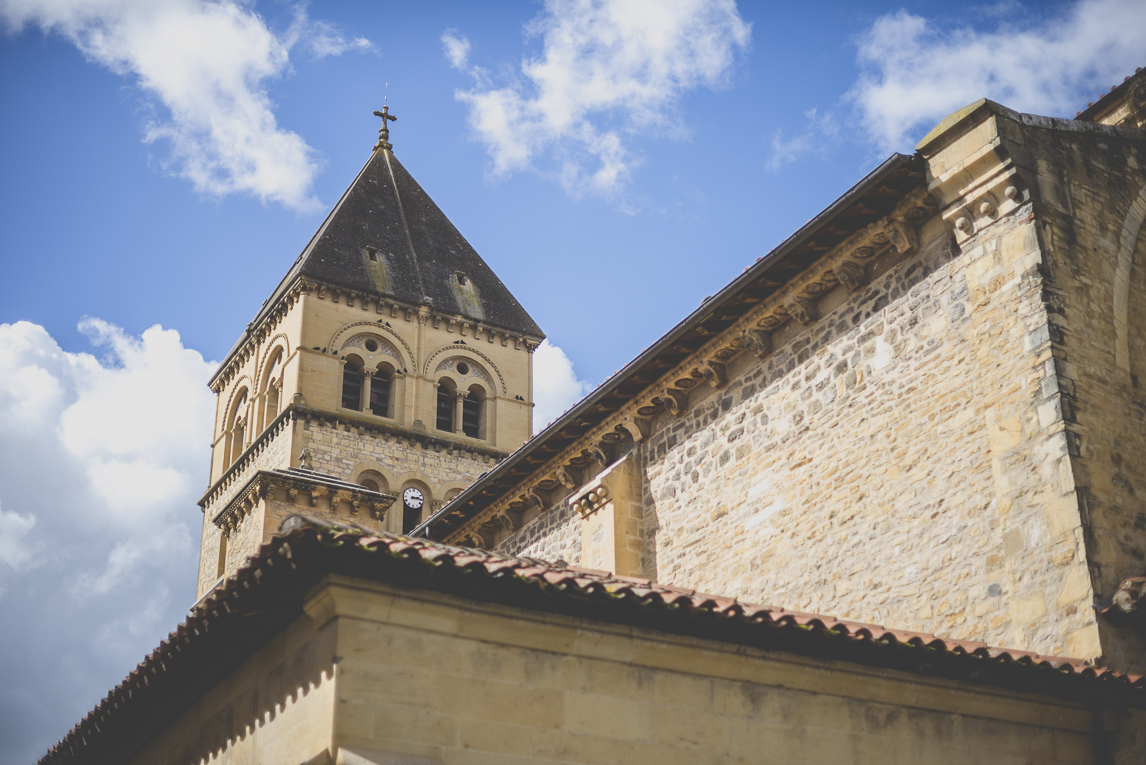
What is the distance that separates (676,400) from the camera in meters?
13.5

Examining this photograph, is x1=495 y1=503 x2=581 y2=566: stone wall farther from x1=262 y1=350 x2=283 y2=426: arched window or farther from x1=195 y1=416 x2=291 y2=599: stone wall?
x1=262 y1=350 x2=283 y2=426: arched window

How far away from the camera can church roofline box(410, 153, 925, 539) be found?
10938 mm

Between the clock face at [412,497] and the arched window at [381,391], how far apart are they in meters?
2.37

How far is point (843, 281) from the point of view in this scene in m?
11.6

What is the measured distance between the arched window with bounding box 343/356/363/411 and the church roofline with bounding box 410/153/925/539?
15398 millimetres

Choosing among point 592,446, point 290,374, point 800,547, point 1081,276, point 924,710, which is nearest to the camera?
point 924,710

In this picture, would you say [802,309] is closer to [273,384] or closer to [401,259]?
[273,384]

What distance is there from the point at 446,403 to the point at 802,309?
Result: 22.4 m

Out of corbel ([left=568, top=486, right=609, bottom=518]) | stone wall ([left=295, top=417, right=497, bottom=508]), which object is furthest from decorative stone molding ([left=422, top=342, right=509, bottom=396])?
corbel ([left=568, top=486, right=609, bottom=518])

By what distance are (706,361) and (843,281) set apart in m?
1.95

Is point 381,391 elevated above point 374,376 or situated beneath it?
situated beneath

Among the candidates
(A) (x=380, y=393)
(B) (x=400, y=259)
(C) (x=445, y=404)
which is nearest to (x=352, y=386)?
(A) (x=380, y=393)

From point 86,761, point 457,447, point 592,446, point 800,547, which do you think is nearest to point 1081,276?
point 800,547

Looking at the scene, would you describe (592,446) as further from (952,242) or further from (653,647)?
(653,647)
